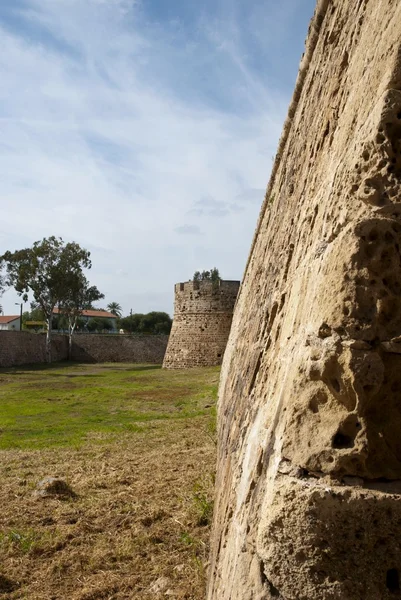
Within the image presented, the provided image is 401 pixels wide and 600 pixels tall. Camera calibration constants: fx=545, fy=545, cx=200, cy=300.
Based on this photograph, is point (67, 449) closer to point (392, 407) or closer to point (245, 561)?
point (245, 561)

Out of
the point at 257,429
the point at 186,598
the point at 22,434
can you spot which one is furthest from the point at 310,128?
the point at 22,434

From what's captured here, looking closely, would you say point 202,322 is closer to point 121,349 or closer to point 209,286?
point 209,286

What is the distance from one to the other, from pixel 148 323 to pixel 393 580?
6531 cm

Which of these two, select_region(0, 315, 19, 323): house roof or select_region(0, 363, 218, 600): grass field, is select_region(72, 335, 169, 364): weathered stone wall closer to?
select_region(0, 363, 218, 600): grass field

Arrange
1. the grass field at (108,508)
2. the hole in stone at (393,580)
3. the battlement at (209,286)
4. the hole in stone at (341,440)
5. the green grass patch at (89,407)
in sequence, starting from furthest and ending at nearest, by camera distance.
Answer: the battlement at (209,286), the green grass patch at (89,407), the grass field at (108,508), the hole in stone at (341,440), the hole in stone at (393,580)

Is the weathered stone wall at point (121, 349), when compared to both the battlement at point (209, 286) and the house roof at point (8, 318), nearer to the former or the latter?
the battlement at point (209, 286)

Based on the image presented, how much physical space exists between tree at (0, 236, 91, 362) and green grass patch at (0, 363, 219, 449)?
47.3 ft

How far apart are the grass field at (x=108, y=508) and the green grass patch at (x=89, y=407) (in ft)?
0.28

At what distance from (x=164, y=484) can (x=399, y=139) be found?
196 inches

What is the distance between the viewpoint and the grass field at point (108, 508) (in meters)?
3.93

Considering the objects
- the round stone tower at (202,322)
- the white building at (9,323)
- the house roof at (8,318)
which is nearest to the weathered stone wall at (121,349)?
the round stone tower at (202,322)

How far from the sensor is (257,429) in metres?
2.61

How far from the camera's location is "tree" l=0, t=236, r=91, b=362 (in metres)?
35.8

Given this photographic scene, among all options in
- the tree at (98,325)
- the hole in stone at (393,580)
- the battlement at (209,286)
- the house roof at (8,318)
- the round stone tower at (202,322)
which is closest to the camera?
the hole in stone at (393,580)
